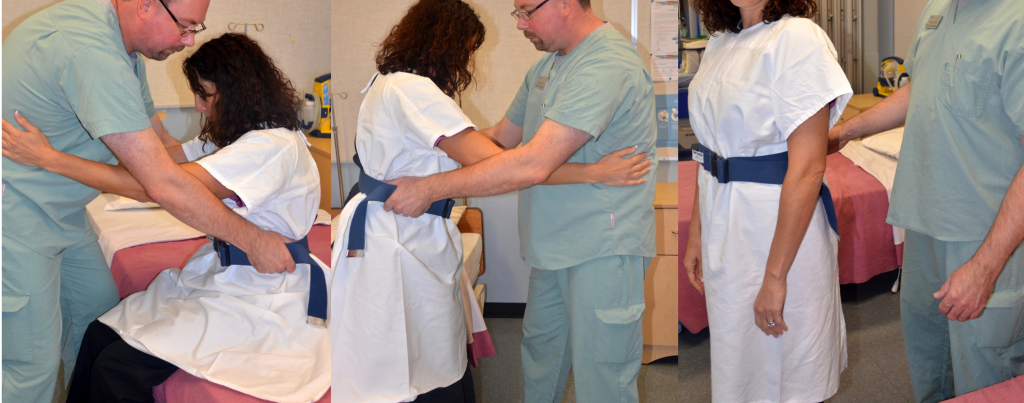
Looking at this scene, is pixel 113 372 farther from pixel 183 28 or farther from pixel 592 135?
pixel 592 135

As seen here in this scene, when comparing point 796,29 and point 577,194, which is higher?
point 796,29

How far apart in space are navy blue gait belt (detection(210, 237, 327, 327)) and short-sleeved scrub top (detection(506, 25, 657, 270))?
52 cm

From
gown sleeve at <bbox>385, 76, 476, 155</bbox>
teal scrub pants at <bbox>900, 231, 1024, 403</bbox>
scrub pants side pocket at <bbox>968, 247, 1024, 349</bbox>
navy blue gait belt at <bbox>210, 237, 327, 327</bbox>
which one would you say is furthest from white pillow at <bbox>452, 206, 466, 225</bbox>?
scrub pants side pocket at <bbox>968, 247, 1024, 349</bbox>

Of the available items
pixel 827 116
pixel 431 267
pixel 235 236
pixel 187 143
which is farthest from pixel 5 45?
pixel 827 116

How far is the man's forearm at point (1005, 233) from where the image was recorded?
1.45 metres

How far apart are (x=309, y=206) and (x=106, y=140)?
0.47 meters

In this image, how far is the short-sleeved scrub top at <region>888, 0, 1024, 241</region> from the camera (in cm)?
145

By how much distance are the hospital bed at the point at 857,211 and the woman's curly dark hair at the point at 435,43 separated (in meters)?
0.60

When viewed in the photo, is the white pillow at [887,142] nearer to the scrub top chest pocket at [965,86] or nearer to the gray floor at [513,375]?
the scrub top chest pocket at [965,86]

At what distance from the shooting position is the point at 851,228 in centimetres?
166

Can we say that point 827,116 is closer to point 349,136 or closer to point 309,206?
point 349,136

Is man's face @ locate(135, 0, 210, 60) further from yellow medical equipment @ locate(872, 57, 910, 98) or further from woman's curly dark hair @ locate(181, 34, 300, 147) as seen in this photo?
yellow medical equipment @ locate(872, 57, 910, 98)

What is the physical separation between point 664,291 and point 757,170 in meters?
0.50

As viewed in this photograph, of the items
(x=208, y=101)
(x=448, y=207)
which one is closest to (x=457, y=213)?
(x=448, y=207)
